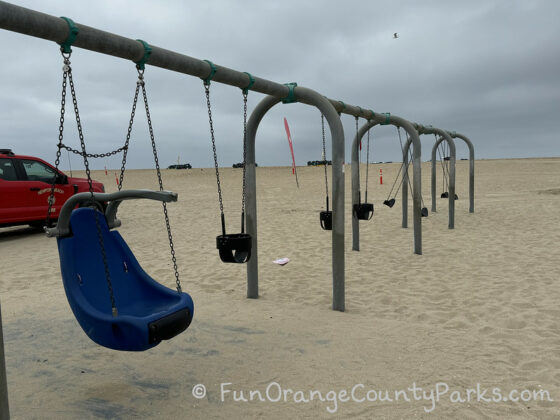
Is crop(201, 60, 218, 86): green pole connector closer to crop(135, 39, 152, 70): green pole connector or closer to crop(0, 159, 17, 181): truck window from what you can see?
crop(135, 39, 152, 70): green pole connector

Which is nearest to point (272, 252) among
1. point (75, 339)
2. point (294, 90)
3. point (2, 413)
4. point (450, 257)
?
point (450, 257)

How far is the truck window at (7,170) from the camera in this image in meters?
9.53

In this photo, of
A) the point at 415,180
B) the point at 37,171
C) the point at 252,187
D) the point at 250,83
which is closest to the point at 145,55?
the point at 250,83

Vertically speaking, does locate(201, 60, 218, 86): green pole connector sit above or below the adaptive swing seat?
above

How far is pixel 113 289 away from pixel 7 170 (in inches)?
312

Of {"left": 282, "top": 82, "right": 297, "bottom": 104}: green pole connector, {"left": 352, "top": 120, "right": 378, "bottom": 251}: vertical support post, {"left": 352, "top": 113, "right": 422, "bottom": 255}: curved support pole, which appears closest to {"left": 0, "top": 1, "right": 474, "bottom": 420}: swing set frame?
{"left": 282, "top": 82, "right": 297, "bottom": 104}: green pole connector

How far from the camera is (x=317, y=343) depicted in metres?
3.81

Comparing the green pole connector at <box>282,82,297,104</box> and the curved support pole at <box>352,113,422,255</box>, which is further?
the curved support pole at <box>352,113,422,255</box>

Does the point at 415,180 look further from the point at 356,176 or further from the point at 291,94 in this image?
the point at 291,94

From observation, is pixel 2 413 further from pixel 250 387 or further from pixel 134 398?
pixel 250 387

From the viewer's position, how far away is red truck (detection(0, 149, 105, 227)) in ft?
30.6

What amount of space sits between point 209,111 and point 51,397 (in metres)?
2.42

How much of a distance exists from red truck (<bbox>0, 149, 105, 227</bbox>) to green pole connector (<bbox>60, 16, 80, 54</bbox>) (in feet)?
24.5

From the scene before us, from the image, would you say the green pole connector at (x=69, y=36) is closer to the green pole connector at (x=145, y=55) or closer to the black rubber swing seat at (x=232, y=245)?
the green pole connector at (x=145, y=55)
